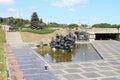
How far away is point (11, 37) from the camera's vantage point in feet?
128

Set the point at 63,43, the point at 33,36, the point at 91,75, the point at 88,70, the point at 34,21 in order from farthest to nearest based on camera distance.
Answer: the point at 34,21 → the point at 33,36 → the point at 63,43 → the point at 88,70 → the point at 91,75

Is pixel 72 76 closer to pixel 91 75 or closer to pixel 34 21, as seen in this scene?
pixel 91 75

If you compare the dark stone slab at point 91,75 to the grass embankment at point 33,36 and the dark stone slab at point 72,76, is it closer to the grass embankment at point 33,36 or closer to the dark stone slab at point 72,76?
the dark stone slab at point 72,76

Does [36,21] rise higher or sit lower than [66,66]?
higher

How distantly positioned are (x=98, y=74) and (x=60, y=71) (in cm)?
269

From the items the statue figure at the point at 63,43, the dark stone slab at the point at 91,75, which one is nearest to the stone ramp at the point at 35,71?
the dark stone slab at the point at 91,75

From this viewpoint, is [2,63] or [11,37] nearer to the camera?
[2,63]

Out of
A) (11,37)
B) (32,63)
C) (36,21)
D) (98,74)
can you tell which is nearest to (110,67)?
(98,74)

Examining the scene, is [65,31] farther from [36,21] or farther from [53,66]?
[53,66]

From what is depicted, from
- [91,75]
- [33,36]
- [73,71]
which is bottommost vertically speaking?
[91,75]

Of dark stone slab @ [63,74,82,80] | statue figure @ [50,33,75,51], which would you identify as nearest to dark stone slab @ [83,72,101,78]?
dark stone slab @ [63,74,82,80]

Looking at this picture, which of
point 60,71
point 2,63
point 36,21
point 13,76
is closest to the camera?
point 13,76

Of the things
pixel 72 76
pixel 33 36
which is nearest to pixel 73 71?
pixel 72 76

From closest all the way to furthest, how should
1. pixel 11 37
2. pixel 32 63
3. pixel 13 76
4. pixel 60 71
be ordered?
pixel 13 76 < pixel 60 71 < pixel 32 63 < pixel 11 37
